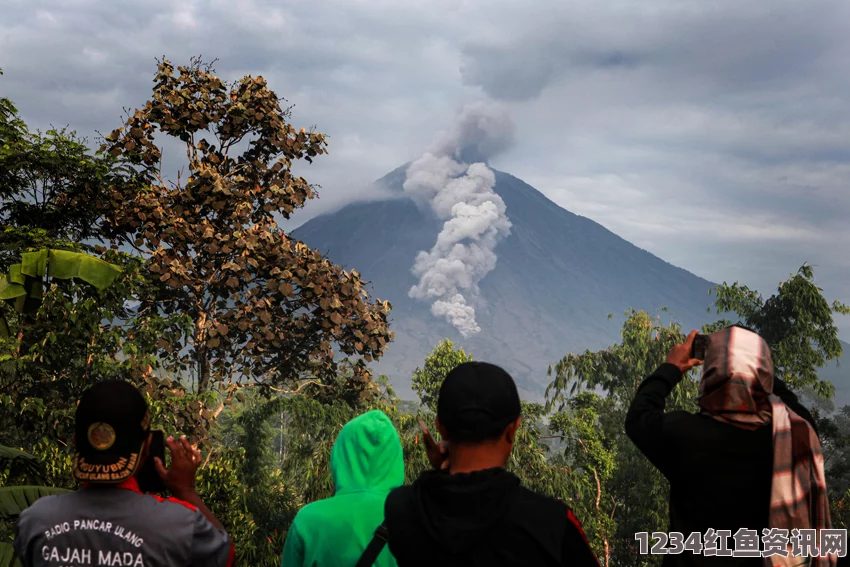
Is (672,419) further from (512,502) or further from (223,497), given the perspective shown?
(223,497)

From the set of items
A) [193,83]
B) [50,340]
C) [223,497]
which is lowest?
[223,497]

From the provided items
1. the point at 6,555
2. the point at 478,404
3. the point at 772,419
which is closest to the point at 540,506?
the point at 478,404

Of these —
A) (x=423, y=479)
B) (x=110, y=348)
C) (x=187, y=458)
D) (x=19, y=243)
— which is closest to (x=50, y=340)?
(x=110, y=348)

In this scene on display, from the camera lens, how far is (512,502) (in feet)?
5.95

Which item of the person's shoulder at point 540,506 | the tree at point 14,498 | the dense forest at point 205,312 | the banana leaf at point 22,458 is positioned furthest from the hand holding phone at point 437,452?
the dense forest at point 205,312

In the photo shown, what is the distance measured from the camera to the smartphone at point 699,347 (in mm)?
2496

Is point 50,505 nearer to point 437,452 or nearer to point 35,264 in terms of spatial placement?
point 437,452

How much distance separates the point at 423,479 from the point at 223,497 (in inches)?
375

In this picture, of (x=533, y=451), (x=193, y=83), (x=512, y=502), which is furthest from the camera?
(x=533, y=451)

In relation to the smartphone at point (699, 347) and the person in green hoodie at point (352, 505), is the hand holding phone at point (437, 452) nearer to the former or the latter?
the person in green hoodie at point (352, 505)

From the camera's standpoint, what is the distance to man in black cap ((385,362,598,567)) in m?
1.78

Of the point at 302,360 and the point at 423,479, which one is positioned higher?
the point at 302,360

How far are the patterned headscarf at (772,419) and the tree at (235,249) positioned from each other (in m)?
11.1

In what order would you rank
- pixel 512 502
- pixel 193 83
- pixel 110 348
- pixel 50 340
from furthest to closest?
pixel 193 83
pixel 110 348
pixel 50 340
pixel 512 502
